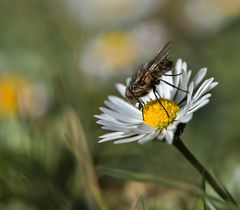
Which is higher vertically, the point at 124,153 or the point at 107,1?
the point at 107,1

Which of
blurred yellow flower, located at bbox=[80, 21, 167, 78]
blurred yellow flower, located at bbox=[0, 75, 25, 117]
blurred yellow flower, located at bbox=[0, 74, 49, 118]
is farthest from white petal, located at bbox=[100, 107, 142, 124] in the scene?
blurred yellow flower, located at bbox=[80, 21, 167, 78]

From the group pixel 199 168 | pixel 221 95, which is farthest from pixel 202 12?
pixel 199 168

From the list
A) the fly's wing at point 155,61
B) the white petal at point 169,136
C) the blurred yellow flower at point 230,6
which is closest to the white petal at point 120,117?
the fly's wing at point 155,61

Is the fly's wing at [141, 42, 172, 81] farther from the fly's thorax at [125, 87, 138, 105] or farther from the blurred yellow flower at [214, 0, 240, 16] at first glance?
the blurred yellow flower at [214, 0, 240, 16]

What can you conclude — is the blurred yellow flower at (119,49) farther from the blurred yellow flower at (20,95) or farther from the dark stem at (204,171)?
the dark stem at (204,171)

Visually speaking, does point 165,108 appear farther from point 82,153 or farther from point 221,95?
point 221,95

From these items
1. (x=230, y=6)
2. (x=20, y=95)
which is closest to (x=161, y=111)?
(x=20, y=95)

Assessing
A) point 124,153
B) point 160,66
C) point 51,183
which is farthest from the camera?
point 124,153
